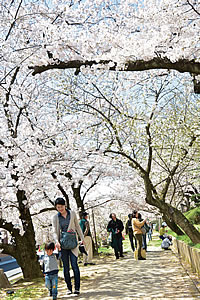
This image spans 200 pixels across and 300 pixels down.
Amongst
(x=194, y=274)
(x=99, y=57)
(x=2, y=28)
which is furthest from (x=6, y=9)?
(x=194, y=274)

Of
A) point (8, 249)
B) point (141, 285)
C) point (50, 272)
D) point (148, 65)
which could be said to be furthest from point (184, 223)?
point (148, 65)

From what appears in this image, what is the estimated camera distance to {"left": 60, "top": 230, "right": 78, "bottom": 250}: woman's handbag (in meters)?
5.49

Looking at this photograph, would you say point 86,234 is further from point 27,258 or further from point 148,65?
point 148,65

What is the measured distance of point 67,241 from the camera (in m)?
5.50

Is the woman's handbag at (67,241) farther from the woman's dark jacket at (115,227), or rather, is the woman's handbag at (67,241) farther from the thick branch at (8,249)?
the woman's dark jacket at (115,227)

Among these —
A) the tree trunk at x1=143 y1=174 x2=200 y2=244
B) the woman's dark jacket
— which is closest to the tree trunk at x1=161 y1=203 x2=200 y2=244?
the tree trunk at x1=143 y1=174 x2=200 y2=244

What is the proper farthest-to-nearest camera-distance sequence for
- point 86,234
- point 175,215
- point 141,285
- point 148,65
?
1. point 86,234
2. point 175,215
3. point 141,285
4. point 148,65

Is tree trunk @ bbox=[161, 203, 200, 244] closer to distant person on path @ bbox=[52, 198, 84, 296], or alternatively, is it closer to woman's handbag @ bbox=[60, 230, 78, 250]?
distant person on path @ bbox=[52, 198, 84, 296]

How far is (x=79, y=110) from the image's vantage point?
1102cm

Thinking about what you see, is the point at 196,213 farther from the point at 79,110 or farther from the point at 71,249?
the point at 71,249

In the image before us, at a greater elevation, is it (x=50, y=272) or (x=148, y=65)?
(x=148, y=65)

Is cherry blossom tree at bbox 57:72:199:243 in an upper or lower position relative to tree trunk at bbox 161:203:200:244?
upper

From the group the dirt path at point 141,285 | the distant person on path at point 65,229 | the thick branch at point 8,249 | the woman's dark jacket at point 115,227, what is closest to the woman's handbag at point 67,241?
the distant person on path at point 65,229

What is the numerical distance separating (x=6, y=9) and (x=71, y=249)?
4.52 meters
